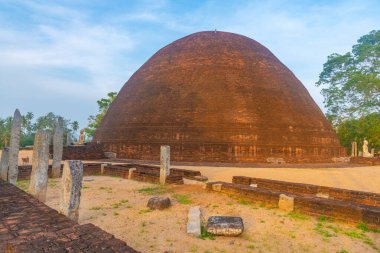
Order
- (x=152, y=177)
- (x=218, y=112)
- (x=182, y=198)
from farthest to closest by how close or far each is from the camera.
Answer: (x=218, y=112) < (x=152, y=177) < (x=182, y=198)

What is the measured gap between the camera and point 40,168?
6867 mm

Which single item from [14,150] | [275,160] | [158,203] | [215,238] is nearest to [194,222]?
[215,238]

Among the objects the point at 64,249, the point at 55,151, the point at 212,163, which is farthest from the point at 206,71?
the point at 64,249

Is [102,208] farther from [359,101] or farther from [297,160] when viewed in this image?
[359,101]

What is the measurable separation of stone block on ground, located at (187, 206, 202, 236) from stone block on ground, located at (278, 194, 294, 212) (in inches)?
75.1

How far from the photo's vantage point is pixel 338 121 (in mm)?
23719

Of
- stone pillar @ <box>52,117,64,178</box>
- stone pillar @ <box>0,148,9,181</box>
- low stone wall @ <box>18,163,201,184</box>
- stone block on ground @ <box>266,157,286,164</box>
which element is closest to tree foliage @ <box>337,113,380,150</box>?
stone block on ground @ <box>266,157,286,164</box>

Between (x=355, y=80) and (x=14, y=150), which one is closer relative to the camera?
(x=14, y=150)

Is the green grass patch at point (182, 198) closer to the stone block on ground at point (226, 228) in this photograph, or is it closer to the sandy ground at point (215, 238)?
the sandy ground at point (215, 238)

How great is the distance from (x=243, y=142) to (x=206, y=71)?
17.2 ft

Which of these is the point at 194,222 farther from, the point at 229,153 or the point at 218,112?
the point at 218,112

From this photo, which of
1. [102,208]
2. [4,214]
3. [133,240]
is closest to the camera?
[4,214]

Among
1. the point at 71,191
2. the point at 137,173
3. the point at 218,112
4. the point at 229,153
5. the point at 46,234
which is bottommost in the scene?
the point at 137,173

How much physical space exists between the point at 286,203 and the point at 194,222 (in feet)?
7.75
